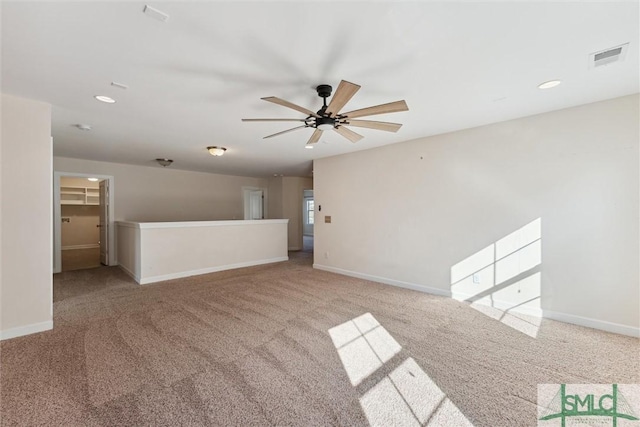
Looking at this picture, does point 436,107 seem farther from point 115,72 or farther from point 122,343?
point 122,343

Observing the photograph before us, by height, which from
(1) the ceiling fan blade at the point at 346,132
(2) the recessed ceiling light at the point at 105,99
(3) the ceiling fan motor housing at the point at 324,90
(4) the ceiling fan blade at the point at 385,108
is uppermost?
(2) the recessed ceiling light at the point at 105,99

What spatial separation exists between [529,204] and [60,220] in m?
8.57

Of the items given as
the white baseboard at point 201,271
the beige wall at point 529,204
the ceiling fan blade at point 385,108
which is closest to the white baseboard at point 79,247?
the white baseboard at point 201,271

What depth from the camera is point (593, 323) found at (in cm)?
294

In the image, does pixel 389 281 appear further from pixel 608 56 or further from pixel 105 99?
pixel 105 99

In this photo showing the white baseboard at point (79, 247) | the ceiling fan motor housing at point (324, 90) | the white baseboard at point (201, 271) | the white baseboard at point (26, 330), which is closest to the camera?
the ceiling fan motor housing at point (324, 90)

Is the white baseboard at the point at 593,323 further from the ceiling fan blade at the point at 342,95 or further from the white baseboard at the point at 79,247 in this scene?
the white baseboard at the point at 79,247

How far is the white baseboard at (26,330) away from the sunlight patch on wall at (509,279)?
5114 millimetres

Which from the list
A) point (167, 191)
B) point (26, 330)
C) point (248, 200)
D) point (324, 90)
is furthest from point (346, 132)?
point (248, 200)

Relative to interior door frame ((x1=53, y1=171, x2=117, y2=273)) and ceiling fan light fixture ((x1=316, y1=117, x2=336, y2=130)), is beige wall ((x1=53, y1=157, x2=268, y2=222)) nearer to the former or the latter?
interior door frame ((x1=53, y1=171, x2=117, y2=273))

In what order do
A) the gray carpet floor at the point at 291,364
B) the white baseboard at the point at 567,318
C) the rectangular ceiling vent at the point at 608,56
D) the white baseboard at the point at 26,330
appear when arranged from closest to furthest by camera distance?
the gray carpet floor at the point at 291,364
the rectangular ceiling vent at the point at 608,56
the white baseboard at the point at 26,330
the white baseboard at the point at 567,318

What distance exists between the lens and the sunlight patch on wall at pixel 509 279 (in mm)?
3262

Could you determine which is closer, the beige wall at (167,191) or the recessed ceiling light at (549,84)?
the recessed ceiling light at (549,84)

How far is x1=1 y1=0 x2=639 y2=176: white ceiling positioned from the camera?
1.59 metres
